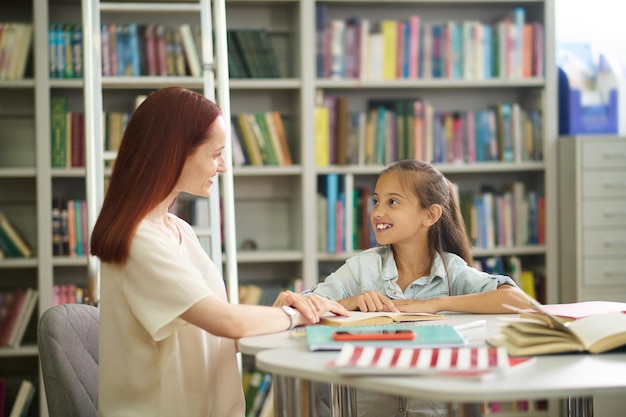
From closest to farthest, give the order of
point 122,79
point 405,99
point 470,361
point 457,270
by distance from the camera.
Answer: point 470,361 < point 457,270 < point 122,79 < point 405,99

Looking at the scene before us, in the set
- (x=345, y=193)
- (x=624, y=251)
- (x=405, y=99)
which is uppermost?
(x=405, y=99)

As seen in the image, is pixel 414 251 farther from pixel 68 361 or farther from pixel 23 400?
pixel 23 400

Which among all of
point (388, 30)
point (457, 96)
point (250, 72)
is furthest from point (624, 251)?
point (250, 72)

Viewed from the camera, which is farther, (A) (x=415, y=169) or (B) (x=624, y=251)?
(B) (x=624, y=251)

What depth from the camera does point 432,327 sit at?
5.37 feet

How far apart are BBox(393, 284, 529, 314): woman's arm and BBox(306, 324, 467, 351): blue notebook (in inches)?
10.9

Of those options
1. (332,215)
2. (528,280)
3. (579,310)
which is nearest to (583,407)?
(579,310)

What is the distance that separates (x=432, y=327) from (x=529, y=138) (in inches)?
96.5

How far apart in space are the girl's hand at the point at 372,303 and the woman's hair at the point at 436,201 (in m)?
0.30

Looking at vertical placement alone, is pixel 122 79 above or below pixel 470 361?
above

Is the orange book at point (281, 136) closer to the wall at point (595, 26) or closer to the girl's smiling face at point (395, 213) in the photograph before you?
the wall at point (595, 26)

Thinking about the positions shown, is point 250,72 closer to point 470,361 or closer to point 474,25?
point 474,25

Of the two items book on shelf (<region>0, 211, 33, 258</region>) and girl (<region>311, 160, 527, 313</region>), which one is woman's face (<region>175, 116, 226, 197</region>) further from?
book on shelf (<region>0, 211, 33, 258</region>)

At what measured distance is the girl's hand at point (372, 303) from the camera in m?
1.94
